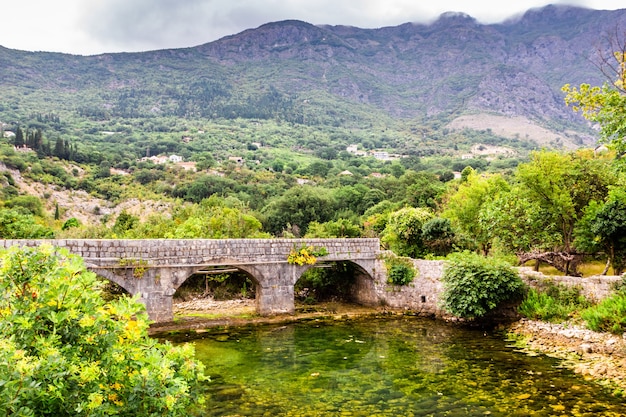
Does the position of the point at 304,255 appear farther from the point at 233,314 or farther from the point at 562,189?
the point at 562,189

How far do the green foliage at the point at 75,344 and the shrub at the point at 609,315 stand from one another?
14.8 meters

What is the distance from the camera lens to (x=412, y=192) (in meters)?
56.4

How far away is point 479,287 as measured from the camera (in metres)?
19.9

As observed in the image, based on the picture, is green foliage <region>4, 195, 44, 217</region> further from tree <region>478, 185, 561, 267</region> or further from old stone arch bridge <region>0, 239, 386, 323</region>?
tree <region>478, 185, 561, 267</region>

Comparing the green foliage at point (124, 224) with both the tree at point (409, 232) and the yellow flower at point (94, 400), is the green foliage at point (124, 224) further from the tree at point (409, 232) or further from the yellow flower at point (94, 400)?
the yellow flower at point (94, 400)

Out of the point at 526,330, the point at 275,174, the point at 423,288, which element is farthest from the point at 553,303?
the point at 275,174

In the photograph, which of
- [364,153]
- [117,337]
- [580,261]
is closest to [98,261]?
[117,337]

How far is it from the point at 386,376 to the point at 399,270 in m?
10.2

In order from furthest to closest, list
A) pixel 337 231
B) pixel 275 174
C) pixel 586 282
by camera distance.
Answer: pixel 275 174 → pixel 337 231 → pixel 586 282

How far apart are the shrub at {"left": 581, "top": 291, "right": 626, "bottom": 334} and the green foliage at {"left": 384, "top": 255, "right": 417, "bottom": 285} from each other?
8.34 meters

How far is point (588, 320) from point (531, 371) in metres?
4.14

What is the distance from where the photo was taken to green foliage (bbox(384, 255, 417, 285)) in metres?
24.2

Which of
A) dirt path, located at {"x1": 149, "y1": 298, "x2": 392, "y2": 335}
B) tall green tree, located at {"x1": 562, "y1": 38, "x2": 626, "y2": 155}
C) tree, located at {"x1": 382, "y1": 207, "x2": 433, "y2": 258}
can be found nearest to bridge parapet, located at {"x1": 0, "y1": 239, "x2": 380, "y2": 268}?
dirt path, located at {"x1": 149, "y1": 298, "x2": 392, "y2": 335}

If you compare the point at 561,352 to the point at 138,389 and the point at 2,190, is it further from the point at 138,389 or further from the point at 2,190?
the point at 2,190
